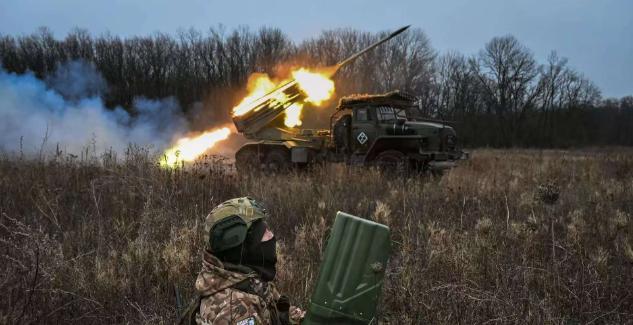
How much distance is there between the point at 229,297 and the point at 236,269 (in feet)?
0.45

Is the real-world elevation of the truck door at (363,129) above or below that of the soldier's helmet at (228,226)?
above

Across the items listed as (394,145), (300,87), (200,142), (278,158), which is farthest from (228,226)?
(200,142)

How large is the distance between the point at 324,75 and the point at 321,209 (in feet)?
25.7

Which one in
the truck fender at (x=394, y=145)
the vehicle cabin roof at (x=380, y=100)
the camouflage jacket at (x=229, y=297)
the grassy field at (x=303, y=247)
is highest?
the vehicle cabin roof at (x=380, y=100)

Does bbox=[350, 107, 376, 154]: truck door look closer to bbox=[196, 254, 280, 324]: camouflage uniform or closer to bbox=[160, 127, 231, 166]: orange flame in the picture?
bbox=[160, 127, 231, 166]: orange flame

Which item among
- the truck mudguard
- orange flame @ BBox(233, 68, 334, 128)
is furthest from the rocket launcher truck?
the truck mudguard

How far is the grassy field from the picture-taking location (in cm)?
353

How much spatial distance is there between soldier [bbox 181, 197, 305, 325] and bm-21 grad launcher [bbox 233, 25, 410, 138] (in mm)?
11353

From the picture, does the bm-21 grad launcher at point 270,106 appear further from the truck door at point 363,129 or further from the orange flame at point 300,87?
the truck door at point 363,129


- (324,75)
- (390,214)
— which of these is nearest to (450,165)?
(324,75)

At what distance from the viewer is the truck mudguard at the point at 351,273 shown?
272 centimetres

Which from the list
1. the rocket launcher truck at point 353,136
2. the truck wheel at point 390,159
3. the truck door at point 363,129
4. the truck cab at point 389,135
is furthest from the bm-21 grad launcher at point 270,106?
the truck wheel at point 390,159

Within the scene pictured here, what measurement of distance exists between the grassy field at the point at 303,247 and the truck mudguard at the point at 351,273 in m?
0.81

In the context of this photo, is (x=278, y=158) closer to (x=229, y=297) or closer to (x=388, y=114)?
(x=388, y=114)
